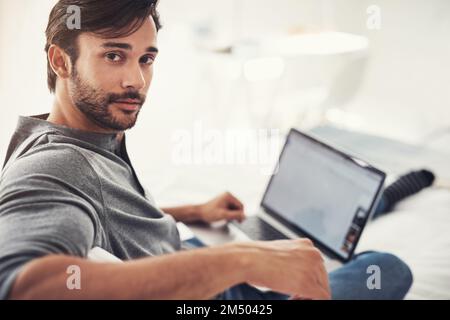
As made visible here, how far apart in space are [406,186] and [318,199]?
21.6 inches

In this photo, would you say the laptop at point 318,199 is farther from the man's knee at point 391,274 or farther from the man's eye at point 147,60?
the man's eye at point 147,60

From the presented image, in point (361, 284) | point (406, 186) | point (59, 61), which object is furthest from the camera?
point (406, 186)

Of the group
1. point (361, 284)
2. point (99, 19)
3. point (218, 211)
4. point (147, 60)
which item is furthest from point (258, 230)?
point (99, 19)

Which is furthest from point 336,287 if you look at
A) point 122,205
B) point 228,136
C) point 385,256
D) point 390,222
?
point 228,136

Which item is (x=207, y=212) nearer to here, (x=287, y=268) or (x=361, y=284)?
(x=361, y=284)

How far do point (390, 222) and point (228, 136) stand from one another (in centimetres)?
67

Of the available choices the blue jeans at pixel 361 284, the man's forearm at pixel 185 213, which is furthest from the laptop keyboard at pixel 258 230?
the blue jeans at pixel 361 284

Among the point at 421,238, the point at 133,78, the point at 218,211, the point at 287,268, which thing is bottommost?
the point at 421,238

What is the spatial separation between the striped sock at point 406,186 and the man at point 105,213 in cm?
56

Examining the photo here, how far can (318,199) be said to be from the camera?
1.14m

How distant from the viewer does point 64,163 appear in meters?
0.63

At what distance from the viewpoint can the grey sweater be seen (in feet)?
1.67

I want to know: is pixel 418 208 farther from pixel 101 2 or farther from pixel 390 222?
pixel 101 2

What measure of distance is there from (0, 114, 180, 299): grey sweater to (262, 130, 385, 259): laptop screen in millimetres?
361
